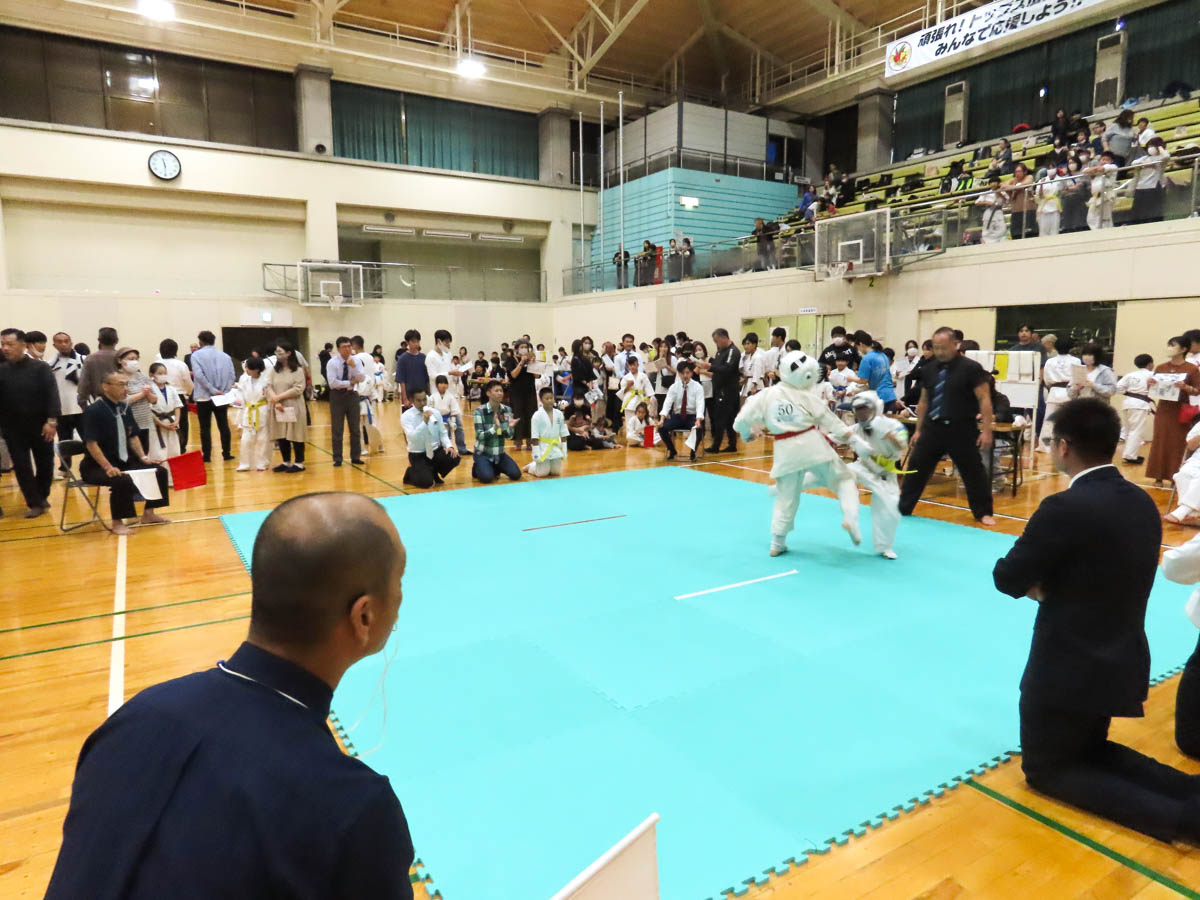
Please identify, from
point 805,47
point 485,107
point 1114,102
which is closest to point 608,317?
point 485,107

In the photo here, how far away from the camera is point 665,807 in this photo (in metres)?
2.60

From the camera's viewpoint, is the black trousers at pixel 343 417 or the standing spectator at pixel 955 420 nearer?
the standing spectator at pixel 955 420

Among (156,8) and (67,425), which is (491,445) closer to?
(67,425)

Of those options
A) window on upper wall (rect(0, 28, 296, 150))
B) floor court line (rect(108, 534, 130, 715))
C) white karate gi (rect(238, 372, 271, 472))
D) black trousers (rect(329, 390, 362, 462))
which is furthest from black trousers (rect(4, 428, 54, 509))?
window on upper wall (rect(0, 28, 296, 150))

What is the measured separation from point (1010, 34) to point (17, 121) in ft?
71.9

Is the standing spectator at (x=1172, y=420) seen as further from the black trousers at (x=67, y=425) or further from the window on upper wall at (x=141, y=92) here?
the window on upper wall at (x=141, y=92)

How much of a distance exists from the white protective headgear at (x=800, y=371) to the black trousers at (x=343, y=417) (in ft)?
20.3

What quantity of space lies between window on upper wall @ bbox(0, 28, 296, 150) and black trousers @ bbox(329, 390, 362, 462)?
1477 cm

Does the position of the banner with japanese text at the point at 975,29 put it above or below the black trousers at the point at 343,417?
above

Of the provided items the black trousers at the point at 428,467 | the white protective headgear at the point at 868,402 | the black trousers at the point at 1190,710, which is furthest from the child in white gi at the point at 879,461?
the black trousers at the point at 428,467

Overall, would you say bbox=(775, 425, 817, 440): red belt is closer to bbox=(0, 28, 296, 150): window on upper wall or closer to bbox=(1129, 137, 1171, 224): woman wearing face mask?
bbox=(1129, 137, 1171, 224): woman wearing face mask

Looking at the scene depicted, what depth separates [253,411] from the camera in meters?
9.38

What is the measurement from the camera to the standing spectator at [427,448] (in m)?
8.53

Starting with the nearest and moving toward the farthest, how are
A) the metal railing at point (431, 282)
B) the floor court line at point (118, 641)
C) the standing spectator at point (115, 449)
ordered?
the floor court line at point (118, 641), the standing spectator at point (115, 449), the metal railing at point (431, 282)
